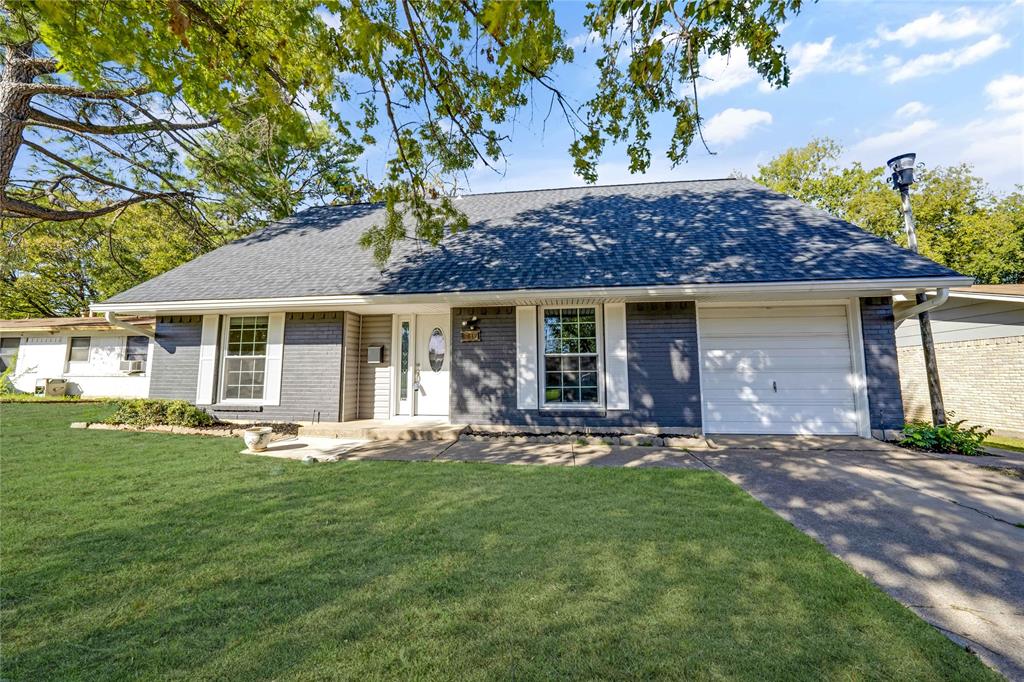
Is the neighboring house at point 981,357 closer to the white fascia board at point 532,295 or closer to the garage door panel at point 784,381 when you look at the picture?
the garage door panel at point 784,381

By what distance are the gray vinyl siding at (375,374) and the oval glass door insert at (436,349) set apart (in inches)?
37.1

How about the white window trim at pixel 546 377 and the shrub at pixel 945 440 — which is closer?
the shrub at pixel 945 440

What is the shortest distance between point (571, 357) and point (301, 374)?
5.56m

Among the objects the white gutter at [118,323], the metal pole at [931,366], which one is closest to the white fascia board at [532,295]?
the white gutter at [118,323]

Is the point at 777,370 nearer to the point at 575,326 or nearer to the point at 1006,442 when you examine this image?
the point at 575,326

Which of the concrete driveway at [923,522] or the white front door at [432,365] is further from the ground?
the white front door at [432,365]

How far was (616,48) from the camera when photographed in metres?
3.47

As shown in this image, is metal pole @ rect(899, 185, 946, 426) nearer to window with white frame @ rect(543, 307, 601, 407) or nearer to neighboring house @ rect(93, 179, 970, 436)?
neighboring house @ rect(93, 179, 970, 436)

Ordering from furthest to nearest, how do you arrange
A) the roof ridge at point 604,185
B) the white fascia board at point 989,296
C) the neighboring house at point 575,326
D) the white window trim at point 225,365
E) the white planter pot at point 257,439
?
the roof ridge at point 604,185 < the white window trim at point 225,365 < the white fascia board at point 989,296 < the neighboring house at point 575,326 < the white planter pot at point 257,439

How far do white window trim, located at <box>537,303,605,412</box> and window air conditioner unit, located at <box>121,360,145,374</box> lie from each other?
16.0 metres

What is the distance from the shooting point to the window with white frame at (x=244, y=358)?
852 centimetres

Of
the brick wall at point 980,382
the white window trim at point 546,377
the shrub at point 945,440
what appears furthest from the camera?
the brick wall at point 980,382

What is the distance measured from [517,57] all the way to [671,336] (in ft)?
18.6

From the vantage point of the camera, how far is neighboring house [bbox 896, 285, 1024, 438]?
876 cm
